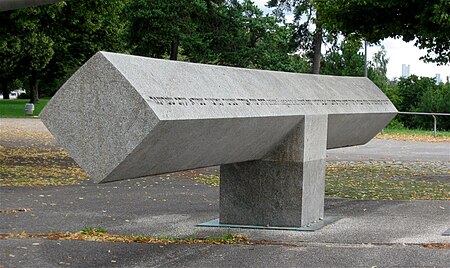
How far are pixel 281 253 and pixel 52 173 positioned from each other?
27.8 feet

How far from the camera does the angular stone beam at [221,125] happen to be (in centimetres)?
622

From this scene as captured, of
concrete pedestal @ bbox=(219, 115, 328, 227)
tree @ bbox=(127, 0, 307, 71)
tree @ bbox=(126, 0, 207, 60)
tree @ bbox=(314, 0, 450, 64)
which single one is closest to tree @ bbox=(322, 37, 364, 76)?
tree @ bbox=(127, 0, 307, 71)

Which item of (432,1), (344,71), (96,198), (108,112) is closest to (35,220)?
(96,198)

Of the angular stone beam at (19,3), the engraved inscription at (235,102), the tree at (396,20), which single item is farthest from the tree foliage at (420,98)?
Answer: the engraved inscription at (235,102)

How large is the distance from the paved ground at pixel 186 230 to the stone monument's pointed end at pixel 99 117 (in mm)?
1041

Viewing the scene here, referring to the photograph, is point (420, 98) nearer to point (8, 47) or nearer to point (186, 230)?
point (8, 47)

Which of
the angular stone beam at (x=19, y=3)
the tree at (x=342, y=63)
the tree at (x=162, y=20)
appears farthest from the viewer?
the tree at (x=342, y=63)

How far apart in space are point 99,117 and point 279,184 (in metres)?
3.07

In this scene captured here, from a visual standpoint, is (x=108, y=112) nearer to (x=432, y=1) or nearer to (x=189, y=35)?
(x=432, y=1)

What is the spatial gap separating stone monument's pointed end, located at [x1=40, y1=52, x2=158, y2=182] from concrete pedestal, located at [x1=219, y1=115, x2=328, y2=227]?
2852mm

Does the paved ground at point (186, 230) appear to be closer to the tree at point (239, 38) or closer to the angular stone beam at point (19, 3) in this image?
the angular stone beam at point (19, 3)

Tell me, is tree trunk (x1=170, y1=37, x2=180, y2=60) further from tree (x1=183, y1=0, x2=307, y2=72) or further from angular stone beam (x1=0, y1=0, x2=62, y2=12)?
angular stone beam (x1=0, y1=0, x2=62, y2=12)

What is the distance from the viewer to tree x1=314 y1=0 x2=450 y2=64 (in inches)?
547

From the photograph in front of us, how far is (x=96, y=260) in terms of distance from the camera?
23.1 feet
